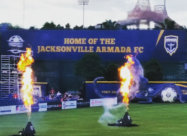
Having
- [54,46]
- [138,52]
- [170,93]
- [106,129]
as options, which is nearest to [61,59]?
[54,46]

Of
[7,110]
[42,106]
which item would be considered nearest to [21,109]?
[7,110]

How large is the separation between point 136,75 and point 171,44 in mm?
33030

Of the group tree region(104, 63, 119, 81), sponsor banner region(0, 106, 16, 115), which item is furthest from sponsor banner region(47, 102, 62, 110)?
tree region(104, 63, 119, 81)

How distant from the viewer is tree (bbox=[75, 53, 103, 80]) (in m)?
82.5

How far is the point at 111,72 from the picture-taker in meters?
80.8

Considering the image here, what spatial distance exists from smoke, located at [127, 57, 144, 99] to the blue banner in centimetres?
2884

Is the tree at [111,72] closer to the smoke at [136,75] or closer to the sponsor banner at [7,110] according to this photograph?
the smoke at [136,75]

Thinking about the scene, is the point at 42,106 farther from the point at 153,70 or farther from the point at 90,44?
the point at 90,44

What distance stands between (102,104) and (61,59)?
115 ft

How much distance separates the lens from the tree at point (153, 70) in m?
78.4

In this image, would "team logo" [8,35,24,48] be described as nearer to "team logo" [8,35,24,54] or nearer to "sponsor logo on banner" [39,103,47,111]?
"team logo" [8,35,24,54]

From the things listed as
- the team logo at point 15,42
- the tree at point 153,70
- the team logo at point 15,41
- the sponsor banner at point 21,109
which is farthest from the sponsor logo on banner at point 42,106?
the team logo at point 15,41

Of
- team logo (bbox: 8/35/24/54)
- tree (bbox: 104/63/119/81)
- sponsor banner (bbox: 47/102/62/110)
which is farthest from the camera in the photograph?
team logo (bbox: 8/35/24/54)

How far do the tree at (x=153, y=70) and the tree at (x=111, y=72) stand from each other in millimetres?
5449
